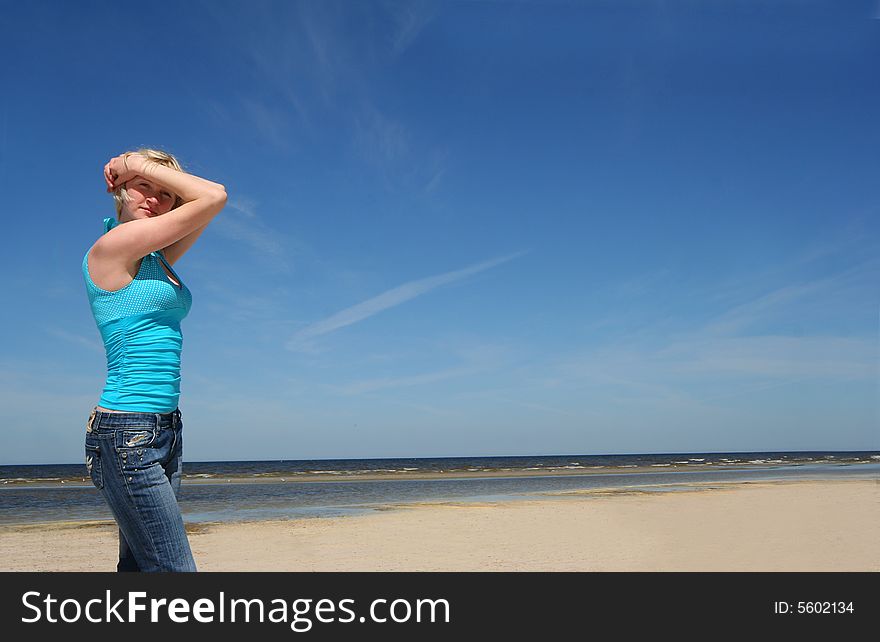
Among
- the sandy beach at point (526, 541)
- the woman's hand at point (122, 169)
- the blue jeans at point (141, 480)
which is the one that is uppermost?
the woman's hand at point (122, 169)

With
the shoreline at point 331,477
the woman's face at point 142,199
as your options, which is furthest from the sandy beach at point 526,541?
the shoreline at point 331,477

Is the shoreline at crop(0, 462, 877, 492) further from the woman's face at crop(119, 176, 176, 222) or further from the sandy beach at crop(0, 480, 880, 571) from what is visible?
the woman's face at crop(119, 176, 176, 222)

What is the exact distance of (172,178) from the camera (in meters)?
2.47

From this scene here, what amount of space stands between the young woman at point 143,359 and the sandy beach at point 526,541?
679cm

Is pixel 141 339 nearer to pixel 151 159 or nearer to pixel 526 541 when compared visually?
pixel 151 159

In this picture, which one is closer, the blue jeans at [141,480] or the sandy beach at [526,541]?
the blue jeans at [141,480]

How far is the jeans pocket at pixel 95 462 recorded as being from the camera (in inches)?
89.7

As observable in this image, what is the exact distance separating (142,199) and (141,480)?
100cm

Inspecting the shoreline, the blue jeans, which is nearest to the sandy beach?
the blue jeans

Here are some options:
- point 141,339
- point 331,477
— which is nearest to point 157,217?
point 141,339

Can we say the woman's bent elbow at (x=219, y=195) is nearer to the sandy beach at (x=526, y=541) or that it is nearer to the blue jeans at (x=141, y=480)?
the blue jeans at (x=141, y=480)

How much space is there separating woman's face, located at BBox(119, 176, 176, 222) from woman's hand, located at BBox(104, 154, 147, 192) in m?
0.03
